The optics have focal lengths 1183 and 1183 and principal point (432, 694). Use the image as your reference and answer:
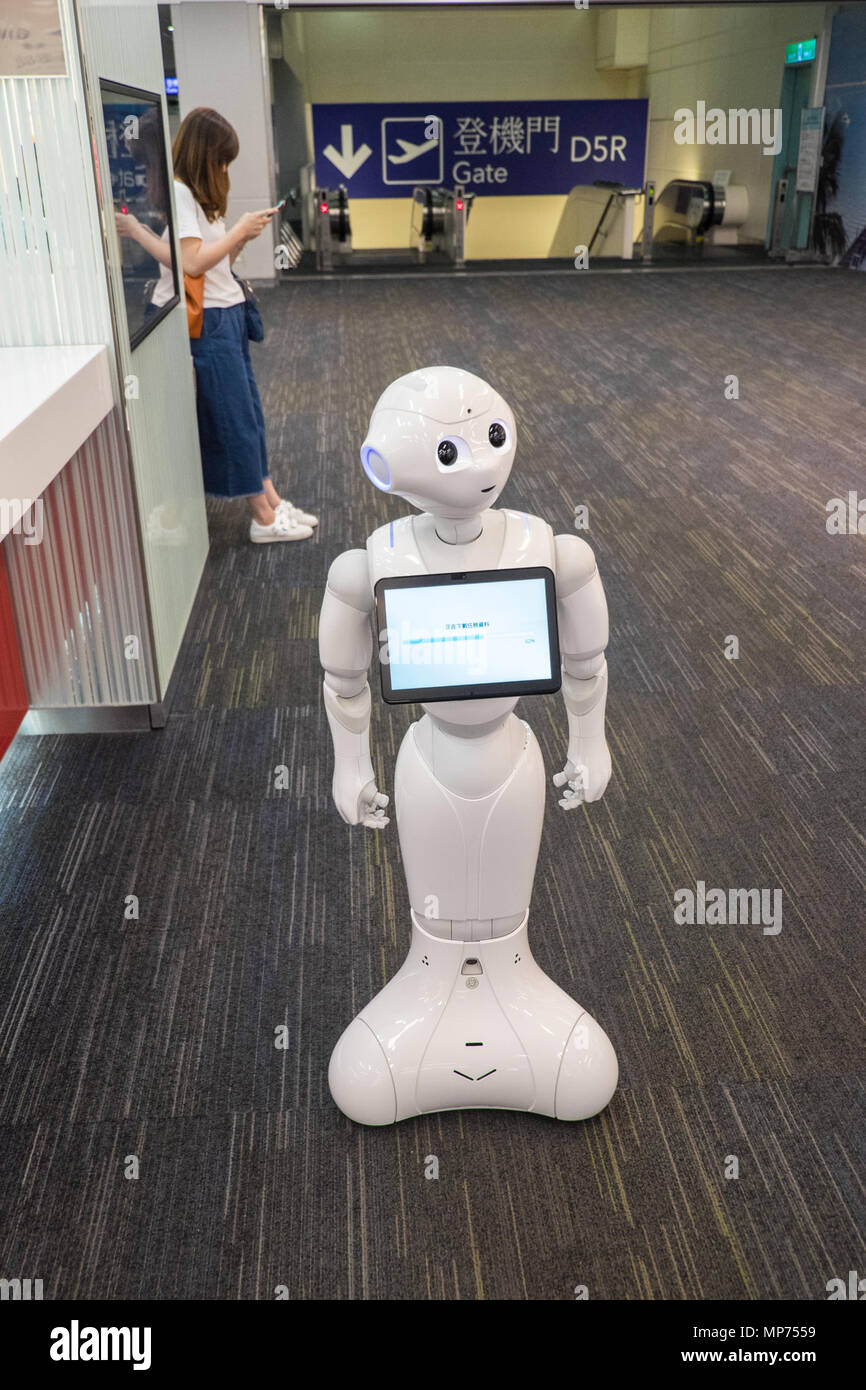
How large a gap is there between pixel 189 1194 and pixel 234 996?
18.7 inches

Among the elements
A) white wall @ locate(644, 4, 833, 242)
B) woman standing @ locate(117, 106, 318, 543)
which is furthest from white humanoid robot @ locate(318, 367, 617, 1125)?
white wall @ locate(644, 4, 833, 242)

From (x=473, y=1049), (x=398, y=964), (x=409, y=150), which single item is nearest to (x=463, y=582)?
(x=473, y=1049)

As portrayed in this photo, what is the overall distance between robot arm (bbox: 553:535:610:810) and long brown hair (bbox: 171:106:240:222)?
8.85ft

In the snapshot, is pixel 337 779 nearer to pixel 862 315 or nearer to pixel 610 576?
A: pixel 610 576

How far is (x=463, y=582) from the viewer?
1.67 metres

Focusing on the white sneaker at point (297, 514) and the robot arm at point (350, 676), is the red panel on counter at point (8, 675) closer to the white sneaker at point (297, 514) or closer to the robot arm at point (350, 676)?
the robot arm at point (350, 676)

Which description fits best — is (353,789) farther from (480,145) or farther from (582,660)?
(480,145)

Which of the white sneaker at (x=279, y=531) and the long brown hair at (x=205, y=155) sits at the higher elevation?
the long brown hair at (x=205, y=155)

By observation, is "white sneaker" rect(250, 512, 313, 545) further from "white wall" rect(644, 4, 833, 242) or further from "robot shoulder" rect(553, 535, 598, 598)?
"white wall" rect(644, 4, 833, 242)

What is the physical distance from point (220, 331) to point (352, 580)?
9.24ft

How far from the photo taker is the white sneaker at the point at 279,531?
15.5 feet

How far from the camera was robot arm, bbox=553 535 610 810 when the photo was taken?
5.88ft

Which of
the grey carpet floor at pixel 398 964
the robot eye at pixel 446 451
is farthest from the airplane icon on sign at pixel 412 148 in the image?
the robot eye at pixel 446 451

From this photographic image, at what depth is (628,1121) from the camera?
2039mm
